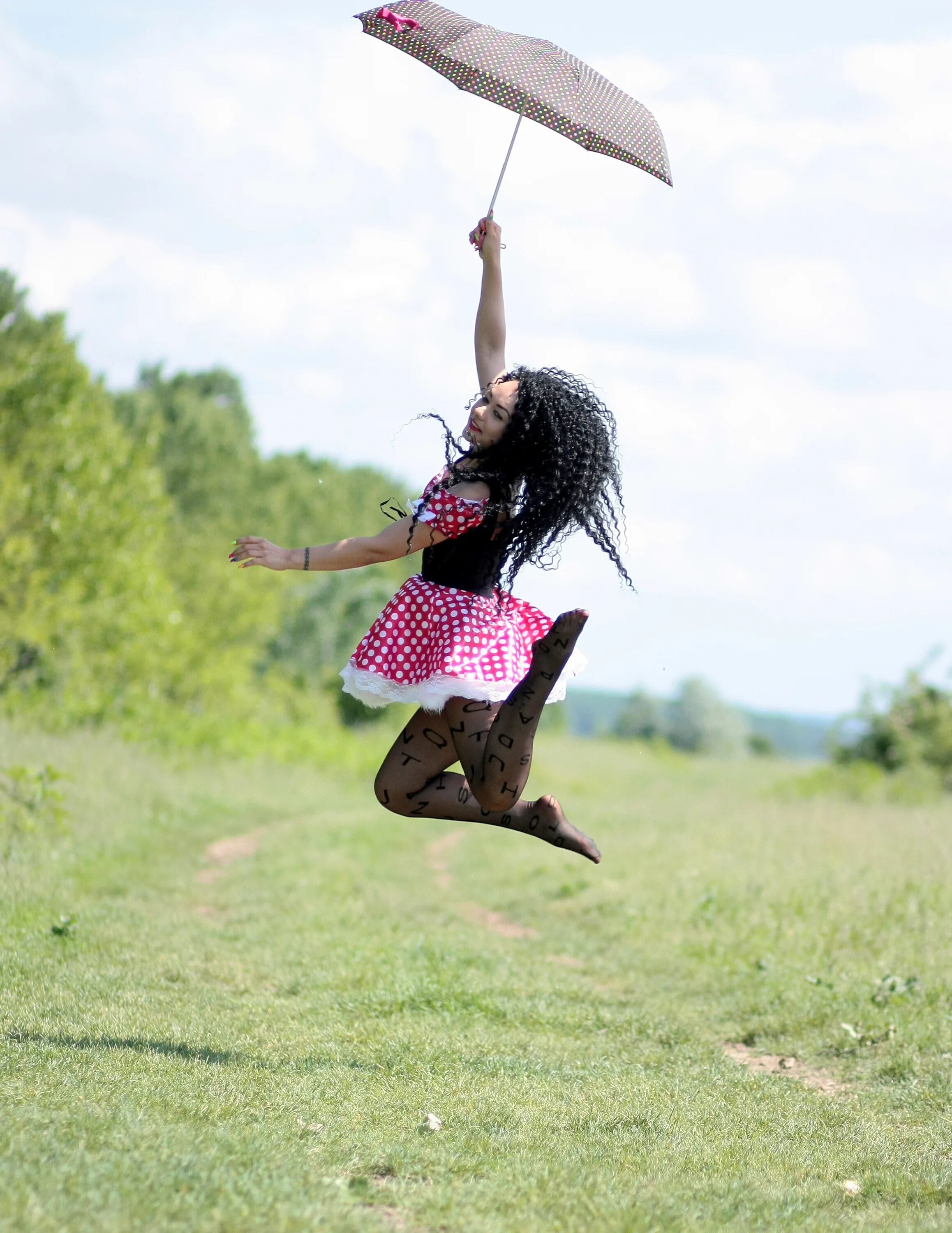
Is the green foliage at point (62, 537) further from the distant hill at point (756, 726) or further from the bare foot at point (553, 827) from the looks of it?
the distant hill at point (756, 726)

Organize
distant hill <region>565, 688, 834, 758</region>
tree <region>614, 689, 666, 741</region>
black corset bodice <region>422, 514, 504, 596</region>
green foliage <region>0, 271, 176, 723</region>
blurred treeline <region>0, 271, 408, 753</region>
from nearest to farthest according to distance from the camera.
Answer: black corset bodice <region>422, 514, 504, 596</region> < green foliage <region>0, 271, 176, 723</region> < blurred treeline <region>0, 271, 408, 753</region> < tree <region>614, 689, 666, 741</region> < distant hill <region>565, 688, 834, 758</region>

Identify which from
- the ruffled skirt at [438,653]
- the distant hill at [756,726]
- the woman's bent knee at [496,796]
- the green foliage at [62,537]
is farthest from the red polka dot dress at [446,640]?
the distant hill at [756,726]

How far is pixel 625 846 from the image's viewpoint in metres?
15.5

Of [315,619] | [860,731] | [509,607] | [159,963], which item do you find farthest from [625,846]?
[315,619]

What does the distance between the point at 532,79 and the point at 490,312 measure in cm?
100

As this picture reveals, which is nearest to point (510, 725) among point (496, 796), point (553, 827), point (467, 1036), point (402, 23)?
point (496, 796)

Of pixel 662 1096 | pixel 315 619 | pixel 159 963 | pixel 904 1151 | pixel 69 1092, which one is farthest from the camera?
pixel 315 619

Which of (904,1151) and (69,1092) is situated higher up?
(904,1151)

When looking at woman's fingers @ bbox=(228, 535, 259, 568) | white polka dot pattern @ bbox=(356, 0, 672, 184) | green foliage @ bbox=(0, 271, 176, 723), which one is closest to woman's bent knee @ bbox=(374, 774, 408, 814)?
woman's fingers @ bbox=(228, 535, 259, 568)

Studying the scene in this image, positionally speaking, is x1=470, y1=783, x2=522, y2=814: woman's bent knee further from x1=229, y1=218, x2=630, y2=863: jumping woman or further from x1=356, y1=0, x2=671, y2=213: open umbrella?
x1=356, y1=0, x2=671, y2=213: open umbrella

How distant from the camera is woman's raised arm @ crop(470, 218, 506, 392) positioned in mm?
5801

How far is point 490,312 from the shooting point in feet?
19.3

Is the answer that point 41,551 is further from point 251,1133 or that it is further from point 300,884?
point 251,1133

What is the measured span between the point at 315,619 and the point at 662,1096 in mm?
37742
